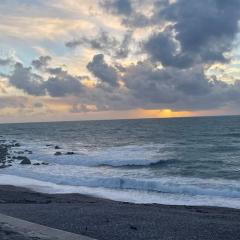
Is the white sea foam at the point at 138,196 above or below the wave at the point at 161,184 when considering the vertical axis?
below

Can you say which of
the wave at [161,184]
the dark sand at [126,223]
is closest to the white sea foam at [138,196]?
the wave at [161,184]

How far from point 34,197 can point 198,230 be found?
36.5 feet

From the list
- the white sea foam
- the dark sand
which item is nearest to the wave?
the white sea foam

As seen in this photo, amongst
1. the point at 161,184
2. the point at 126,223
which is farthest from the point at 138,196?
the point at 126,223

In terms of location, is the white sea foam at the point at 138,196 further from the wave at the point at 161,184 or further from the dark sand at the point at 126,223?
the dark sand at the point at 126,223

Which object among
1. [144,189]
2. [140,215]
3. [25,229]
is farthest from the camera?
A: [144,189]

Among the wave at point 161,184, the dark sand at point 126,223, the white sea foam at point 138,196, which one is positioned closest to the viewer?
the dark sand at point 126,223

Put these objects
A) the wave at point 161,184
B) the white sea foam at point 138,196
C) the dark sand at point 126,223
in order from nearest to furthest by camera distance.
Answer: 1. the dark sand at point 126,223
2. the white sea foam at point 138,196
3. the wave at point 161,184

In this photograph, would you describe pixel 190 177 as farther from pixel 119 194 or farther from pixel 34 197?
pixel 34 197

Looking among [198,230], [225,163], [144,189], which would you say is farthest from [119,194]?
[225,163]

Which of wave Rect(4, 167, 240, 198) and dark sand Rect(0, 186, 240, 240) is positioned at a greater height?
dark sand Rect(0, 186, 240, 240)

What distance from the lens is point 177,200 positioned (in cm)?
2314

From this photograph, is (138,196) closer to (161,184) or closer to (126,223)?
(161,184)

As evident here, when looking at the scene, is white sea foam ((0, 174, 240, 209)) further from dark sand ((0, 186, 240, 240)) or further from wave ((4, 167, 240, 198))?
dark sand ((0, 186, 240, 240))
